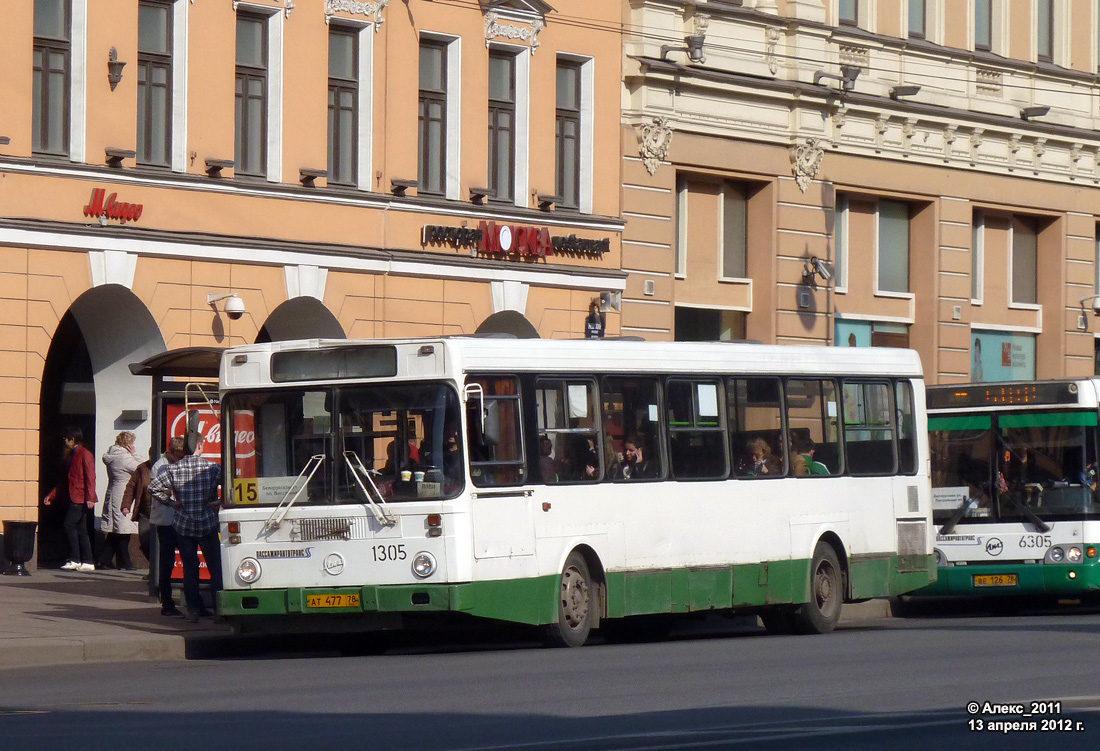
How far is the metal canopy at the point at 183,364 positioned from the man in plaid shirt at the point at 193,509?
1.37 metres

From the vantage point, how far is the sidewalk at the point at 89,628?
16125 millimetres

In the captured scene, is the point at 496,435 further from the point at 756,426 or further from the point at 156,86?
the point at 156,86

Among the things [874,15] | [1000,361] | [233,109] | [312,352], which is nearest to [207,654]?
[312,352]

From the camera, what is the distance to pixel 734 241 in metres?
33.3

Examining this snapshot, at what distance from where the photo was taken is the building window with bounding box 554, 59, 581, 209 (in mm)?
30797

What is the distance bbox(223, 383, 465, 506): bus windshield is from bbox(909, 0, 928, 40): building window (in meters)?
21.4

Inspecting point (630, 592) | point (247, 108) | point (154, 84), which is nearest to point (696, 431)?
point (630, 592)

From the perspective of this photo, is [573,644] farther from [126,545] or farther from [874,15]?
[874,15]

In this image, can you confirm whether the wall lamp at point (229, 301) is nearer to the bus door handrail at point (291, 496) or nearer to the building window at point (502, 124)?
the building window at point (502, 124)

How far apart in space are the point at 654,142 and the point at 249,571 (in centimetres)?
1579

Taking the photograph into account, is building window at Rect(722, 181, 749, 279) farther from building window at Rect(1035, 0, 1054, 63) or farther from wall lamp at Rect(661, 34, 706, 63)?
building window at Rect(1035, 0, 1054, 63)

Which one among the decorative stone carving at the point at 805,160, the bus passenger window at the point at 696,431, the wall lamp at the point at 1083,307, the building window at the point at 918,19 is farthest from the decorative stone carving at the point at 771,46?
the bus passenger window at the point at 696,431

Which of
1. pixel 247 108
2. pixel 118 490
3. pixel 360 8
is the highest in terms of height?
pixel 360 8

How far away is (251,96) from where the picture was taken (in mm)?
27047
